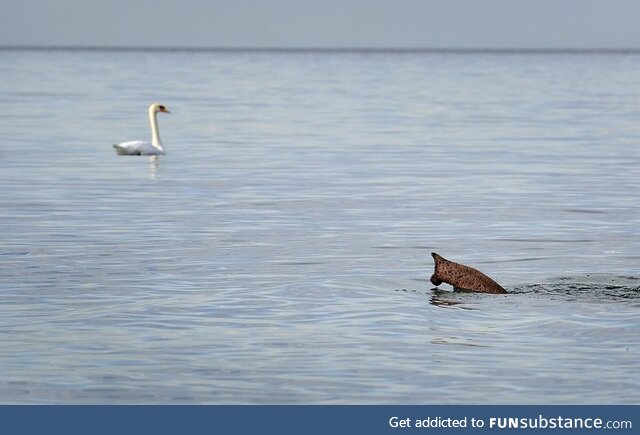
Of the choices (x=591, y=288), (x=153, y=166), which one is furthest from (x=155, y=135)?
(x=591, y=288)

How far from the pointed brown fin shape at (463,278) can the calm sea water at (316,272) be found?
0.13m

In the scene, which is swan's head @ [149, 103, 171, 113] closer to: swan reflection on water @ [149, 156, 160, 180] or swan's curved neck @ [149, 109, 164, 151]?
swan's curved neck @ [149, 109, 164, 151]

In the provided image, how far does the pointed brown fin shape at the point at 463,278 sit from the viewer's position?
15.3 m

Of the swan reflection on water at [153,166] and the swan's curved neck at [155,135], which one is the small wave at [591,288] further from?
the swan's curved neck at [155,135]

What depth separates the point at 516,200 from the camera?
2467 cm

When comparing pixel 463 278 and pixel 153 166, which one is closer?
pixel 463 278

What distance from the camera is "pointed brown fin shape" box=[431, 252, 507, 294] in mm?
15336

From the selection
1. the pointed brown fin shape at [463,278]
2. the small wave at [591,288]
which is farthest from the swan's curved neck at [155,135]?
the pointed brown fin shape at [463,278]

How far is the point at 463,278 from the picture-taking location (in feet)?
50.5

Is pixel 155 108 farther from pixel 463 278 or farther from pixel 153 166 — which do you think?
pixel 463 278

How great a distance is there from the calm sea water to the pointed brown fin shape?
13cm

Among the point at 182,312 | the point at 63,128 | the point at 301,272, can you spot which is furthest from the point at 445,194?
the point at 63,128

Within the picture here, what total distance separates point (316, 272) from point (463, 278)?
203 cm

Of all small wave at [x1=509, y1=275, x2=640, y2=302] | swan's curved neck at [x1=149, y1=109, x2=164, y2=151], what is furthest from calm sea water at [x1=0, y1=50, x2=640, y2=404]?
swan's curved neck at [x1=149, y1=109, x2=164, y2=151]
